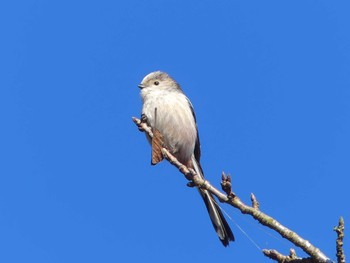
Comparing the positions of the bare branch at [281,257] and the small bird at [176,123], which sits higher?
the small bird at [176,123]

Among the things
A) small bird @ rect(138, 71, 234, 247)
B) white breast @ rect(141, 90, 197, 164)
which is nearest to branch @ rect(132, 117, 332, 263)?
small bird @ rect(138, 71, 234, 247)

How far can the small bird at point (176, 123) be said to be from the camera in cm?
596

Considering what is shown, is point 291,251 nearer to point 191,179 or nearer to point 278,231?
point 278,231

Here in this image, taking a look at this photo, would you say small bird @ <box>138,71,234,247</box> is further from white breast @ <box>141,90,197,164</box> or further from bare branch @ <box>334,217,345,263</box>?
bare branch @ <box>334,217,345,263</box>

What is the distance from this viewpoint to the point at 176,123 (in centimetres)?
605

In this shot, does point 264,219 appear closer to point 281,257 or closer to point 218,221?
point 281,257

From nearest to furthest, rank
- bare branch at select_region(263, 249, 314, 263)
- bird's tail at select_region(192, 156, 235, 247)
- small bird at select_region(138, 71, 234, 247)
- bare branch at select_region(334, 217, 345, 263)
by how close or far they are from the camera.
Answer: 1. bare branch at select_region(334, 217, 345, 263)
2. bare branch at select_region(263, 249, 314, 263)
3. bird's tail at select_region(192, 156, 235, 247)
4. small bird at select_region(138, 71, 234, 247)

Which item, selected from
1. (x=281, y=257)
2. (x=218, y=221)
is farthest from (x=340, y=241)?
(x=218, y=221)

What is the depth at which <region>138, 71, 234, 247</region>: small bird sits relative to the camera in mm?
5957

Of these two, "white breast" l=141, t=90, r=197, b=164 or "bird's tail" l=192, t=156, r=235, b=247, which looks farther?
"white breast" l=141, t=90, r=197, b=164

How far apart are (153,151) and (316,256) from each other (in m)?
1.74

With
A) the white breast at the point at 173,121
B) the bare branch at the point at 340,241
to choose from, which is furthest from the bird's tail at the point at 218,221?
the bare branch at the point at 340,241

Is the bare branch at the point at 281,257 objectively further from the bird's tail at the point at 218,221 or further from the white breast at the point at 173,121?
the white breast at the point at 173,121

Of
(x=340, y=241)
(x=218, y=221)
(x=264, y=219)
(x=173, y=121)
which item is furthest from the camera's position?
(x=173, y=121)
